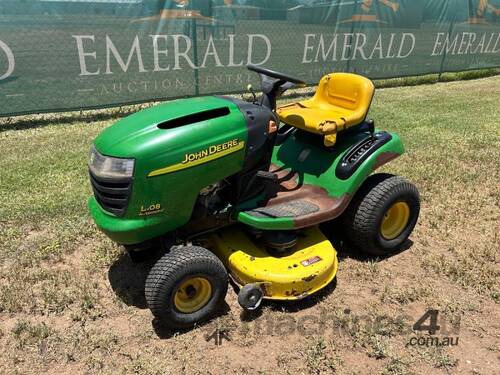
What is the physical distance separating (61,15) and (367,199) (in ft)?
16.7

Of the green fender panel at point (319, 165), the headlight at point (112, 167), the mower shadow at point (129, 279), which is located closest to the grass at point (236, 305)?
the mower shadow at point (129, 279)

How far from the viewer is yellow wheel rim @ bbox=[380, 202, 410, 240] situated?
3.11 metres

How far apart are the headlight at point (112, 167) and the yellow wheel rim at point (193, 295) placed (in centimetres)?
66

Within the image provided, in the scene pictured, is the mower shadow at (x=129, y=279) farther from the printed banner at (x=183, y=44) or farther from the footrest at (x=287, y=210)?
the printed banner at (x=183, y=44)

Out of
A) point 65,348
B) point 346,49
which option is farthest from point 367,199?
point 346,49

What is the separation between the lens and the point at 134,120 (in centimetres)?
240

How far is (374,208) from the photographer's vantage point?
2875 millimetres

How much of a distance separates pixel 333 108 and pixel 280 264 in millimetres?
1293

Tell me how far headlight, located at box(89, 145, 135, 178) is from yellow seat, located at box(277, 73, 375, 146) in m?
1.26

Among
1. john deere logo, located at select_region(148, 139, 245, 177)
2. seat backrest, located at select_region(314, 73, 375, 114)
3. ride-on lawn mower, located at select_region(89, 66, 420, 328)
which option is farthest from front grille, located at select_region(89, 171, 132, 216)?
seat backrest, located at select_region(314, 73, 375, 114)

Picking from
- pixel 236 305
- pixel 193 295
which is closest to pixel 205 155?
pixel 193 295

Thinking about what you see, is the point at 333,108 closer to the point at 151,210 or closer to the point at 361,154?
the point at 361,154

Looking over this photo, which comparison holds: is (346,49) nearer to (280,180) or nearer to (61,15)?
(61,15)

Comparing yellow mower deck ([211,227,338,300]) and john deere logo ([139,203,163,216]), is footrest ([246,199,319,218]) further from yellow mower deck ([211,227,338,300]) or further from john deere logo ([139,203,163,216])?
john deere logo ([139,203,163,216])
